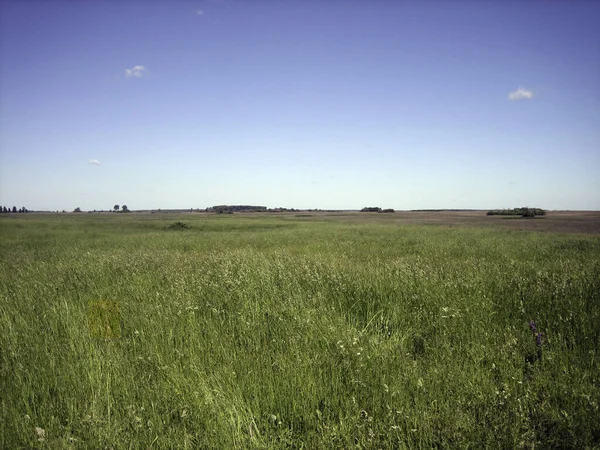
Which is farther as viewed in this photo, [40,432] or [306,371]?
[306,371]

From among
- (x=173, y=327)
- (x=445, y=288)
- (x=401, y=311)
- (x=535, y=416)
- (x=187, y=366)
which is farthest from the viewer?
(x=445, y=288)

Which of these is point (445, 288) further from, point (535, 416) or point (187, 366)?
point (187, 366)

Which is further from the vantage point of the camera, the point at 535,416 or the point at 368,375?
the point at 368,375

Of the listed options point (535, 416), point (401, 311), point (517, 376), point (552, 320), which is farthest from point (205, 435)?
point (552, 320)

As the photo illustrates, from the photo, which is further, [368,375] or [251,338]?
[251,338]

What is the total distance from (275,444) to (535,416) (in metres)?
2.24

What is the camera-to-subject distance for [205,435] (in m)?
2.34

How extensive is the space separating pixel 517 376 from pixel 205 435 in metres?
3.11

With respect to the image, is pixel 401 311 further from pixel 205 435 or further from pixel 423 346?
pixel 205 435

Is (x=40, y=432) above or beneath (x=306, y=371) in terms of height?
beneath

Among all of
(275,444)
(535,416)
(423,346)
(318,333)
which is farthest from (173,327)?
(535,416)

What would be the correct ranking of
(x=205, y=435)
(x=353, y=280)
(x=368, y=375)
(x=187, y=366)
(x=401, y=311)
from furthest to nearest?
(x=353, y=280), (x=401, y=311), (x=187, y=366), (x=368, y=375), (x=205, y=435)

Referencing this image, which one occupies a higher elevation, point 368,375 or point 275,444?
point 368,375

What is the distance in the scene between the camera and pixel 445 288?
5.86 meters
